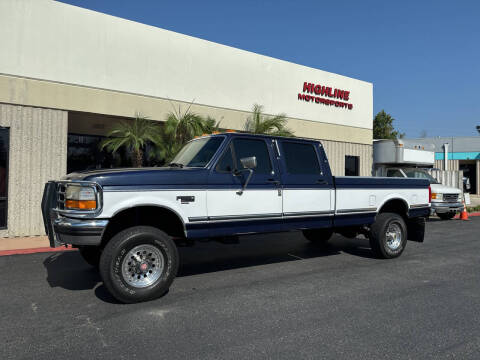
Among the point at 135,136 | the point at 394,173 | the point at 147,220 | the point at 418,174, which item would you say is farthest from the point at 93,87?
the point at 418,174

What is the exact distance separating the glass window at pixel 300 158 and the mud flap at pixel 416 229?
2.79 m

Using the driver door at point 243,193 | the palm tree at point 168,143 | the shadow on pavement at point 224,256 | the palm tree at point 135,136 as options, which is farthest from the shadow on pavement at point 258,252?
the palm tree at point 135,136

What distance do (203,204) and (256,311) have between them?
1.61 metres

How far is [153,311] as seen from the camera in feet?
14.9

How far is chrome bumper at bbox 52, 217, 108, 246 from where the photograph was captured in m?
4.59

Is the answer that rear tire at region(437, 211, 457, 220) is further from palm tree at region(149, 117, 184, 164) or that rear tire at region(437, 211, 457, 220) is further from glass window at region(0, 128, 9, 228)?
glass window at region(0, 128, 9, 228)

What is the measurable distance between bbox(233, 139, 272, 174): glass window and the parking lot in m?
1.71

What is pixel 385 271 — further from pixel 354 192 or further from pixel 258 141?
pixel 258 141

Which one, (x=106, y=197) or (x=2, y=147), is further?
(x=2, y=147)

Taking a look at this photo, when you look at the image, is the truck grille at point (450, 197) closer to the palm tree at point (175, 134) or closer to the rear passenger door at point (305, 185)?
the palm tree at point (175, 134)

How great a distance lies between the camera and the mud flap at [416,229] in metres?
7.95

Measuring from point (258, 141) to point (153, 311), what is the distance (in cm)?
299

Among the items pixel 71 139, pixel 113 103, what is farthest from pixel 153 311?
pixel 71 139

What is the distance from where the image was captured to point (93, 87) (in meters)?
11.5
